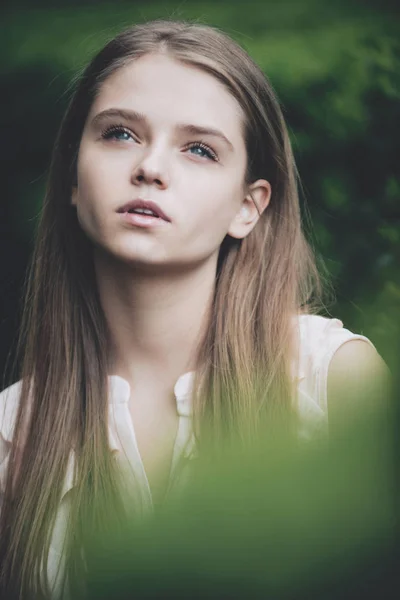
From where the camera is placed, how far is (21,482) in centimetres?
170

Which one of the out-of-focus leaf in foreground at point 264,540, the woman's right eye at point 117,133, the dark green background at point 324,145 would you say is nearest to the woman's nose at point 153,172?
the woman's right eye at point 117,133

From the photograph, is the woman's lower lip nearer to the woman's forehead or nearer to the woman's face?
the woman's face

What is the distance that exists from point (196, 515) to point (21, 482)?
1.57 m

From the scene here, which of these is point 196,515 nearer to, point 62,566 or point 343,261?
point 62,566

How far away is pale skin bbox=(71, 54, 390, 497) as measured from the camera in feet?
5.07

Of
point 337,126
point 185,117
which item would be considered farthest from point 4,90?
point 337,126

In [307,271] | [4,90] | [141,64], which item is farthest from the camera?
[307,271]

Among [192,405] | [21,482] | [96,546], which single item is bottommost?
[96,546]

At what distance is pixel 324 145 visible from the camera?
1.84 metres

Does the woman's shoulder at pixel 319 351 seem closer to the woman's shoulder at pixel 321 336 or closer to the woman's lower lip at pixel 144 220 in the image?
the woman's shoulder at pixel 321 336

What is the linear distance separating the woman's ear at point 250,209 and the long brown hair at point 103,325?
3 centimetres

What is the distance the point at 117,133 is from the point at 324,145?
0.49m

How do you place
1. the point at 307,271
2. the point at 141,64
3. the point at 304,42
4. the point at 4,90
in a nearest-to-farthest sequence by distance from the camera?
the point at 304,42 → the point at 4,90 → the point at 141,64 → the point at 307,271

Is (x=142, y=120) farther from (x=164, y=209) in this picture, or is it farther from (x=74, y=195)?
(x=74, y=195)
